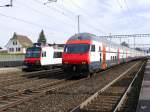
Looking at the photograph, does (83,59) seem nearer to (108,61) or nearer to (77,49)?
(77,49)

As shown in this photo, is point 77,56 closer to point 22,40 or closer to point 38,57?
point 38,57

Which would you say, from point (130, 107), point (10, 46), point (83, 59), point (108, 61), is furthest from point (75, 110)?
point (10, 46)

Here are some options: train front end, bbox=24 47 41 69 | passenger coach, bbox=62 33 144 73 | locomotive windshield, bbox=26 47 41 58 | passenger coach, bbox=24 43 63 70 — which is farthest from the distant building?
passenger coach, bbox=62 33 144 73

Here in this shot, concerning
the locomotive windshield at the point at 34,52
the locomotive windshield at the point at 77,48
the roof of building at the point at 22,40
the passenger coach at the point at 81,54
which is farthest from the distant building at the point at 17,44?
the locomotive windshield at the point at 77,48

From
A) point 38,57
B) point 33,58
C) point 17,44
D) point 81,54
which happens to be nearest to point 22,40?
point 17,44

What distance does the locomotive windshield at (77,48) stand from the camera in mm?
23000

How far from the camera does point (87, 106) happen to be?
11273 millimetres

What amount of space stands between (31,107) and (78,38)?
1314 cm

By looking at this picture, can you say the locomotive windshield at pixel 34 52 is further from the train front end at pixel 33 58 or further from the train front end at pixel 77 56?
the train front end at pixel 77 56

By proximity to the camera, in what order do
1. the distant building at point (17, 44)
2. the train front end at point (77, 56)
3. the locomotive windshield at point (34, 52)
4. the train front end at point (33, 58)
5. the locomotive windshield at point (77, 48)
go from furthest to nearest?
the distant building at point (17, 44), the locomotive windshield at point (34, 52), the train front end at point (33, 58), the locomotive windshield at point (77, 48), the train front end at point (77, 56)

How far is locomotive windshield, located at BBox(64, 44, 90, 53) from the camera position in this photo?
75.5 ft

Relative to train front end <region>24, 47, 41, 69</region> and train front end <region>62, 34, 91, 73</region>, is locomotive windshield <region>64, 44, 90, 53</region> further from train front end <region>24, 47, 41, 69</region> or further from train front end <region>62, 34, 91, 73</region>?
train front end <region>24, 47, 41, 69</region>

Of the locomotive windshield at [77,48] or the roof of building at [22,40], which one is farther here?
the roof of building at [22,40]

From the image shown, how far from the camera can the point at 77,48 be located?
76.4 feet
